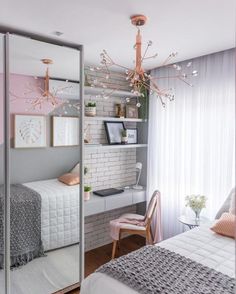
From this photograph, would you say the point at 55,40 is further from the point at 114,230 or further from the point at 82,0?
the point at 114,230

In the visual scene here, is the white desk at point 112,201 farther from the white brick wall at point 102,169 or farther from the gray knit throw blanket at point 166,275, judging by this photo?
the gray knit throw blanket at point 166,275

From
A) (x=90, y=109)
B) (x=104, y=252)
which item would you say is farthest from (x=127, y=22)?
(x=104, y=252)

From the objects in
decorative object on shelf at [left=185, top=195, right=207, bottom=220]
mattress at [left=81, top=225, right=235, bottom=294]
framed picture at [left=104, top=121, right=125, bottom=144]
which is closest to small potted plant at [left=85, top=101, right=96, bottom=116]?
framed picture at [left=104, top=121, right=125, bottom=144]

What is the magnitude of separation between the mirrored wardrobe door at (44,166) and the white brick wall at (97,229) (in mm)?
747

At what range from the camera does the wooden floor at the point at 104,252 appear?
3168 millimetres

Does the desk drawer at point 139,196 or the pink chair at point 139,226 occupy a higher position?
the desk drawer at point 139,196

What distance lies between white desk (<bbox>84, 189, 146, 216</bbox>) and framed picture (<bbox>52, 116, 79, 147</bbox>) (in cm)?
83

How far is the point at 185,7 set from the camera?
1.81 m

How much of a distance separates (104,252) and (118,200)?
2.53 feet

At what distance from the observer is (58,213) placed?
265 cm

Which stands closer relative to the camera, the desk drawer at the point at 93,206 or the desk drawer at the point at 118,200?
the desk drawer at the point at 93,206

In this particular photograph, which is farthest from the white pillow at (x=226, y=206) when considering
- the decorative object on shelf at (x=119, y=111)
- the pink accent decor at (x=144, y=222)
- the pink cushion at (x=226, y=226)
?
the decorative object on shelf at (x=119, y=111)

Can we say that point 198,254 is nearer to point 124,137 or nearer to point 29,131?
point 29,131

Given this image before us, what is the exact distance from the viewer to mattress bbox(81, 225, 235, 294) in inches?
66.4
